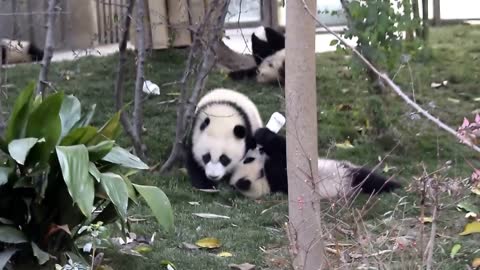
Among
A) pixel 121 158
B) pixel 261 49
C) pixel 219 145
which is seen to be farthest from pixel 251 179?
pixel 261 49

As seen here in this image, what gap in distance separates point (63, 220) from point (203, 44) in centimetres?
243

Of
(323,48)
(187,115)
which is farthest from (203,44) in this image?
(323,48)

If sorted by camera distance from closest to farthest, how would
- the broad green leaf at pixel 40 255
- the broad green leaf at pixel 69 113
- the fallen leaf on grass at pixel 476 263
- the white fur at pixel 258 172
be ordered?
the broad green leaf at pixel 40 255 → the broad green leaf at pixel 69 113 → the fallen leaf on grass at pixel 476 263 → the white fur at pixel 258 172

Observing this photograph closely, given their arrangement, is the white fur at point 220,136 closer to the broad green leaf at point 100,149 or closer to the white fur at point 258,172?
the white fur at point 258,172

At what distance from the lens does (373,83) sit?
23.0ft

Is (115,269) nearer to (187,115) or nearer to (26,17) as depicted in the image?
(187,115)

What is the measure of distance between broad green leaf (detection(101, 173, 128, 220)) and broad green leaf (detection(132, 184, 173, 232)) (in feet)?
0.70

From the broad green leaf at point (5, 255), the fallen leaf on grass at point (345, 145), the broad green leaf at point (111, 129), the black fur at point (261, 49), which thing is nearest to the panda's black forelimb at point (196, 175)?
the fallen leaf on grass at point (345, 145)

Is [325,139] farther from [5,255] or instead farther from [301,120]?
[5,255]

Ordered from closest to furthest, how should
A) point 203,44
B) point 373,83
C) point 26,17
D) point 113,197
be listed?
point 113,197, point 203,44, point 373,83, point 26,17

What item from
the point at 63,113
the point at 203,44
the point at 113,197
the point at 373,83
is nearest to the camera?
the point at 113,197

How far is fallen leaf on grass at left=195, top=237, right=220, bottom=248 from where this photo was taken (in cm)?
487

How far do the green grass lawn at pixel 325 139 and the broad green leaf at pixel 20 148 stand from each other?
962 mm

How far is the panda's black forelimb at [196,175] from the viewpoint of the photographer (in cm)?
603
